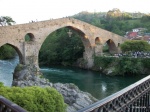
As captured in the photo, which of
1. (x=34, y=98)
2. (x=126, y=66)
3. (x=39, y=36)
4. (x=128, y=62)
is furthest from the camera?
(x=128, y=62)

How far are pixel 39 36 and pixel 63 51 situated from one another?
1220cm

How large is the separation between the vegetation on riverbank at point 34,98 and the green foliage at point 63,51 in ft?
93.1

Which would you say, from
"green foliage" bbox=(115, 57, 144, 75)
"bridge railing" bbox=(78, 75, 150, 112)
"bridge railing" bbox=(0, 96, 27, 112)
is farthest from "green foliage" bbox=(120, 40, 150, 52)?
"bridge railing" bbox=(0, 96, 27, 112)

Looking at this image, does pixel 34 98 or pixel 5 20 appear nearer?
pixel 34 98

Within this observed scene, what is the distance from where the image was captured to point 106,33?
116 feet

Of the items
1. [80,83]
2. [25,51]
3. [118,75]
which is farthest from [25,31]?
Answer: [118,75]

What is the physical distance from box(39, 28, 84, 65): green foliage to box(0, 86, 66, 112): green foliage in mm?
28381

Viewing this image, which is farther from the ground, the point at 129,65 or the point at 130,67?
the point at 129,65

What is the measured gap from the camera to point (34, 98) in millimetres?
7934

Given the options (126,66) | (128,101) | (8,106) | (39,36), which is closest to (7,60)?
(39,36)

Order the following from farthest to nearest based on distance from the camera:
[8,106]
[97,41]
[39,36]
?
1. [97,41]
2. [39,36]
3. [8,106]

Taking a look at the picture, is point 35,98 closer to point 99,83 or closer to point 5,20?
point 99,83

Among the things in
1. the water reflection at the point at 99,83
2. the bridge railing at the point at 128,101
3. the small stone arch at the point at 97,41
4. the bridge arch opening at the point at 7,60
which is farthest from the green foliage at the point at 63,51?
the bridge railing at the point at 128,101

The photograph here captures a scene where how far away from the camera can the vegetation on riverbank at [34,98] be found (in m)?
7.59
